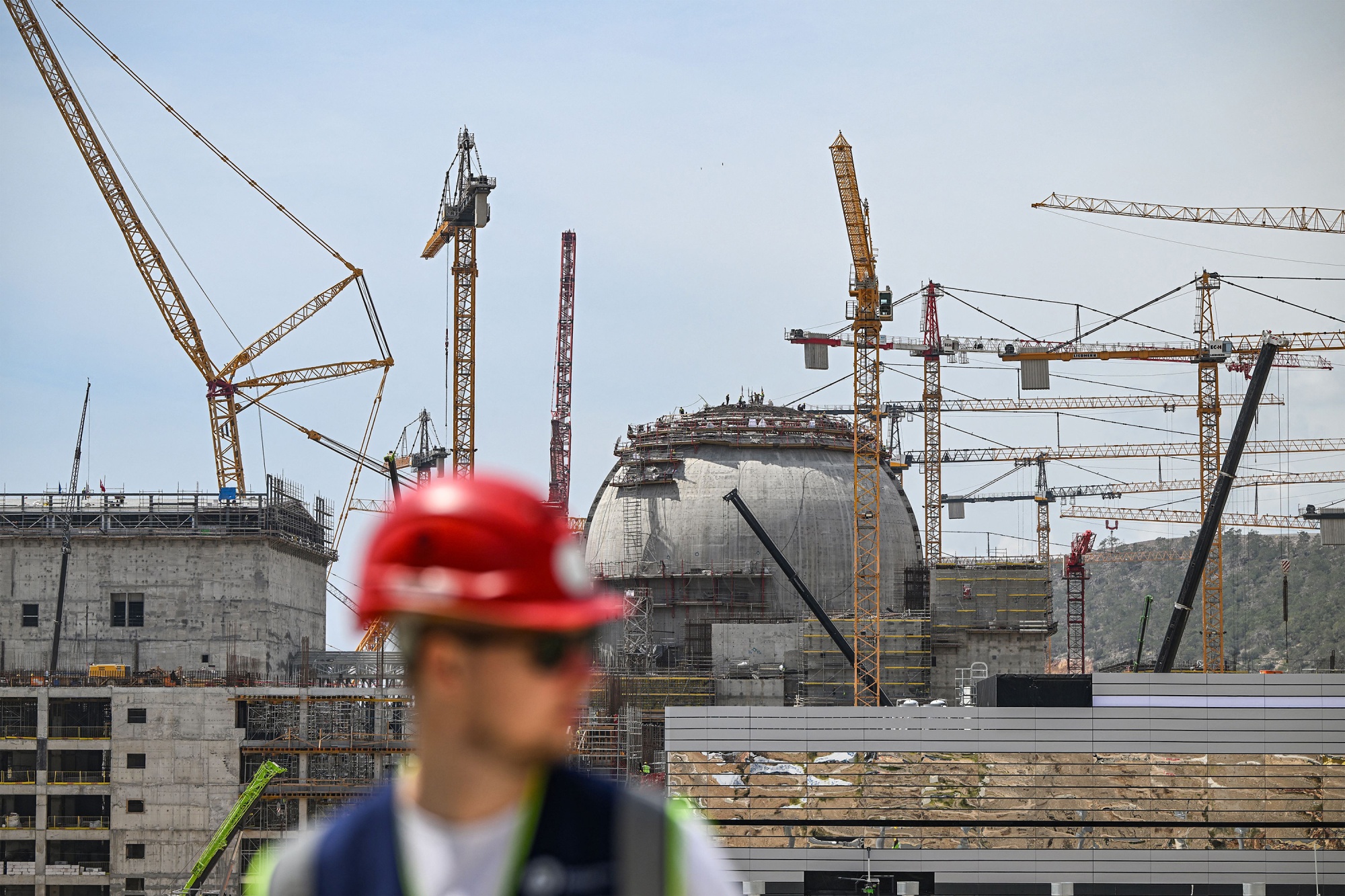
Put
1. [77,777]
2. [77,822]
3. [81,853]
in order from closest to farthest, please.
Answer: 1. [81,853]
2. [77,822]
3. [77,777]

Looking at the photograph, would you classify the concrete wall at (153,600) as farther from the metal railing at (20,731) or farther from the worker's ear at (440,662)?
the worker's ear at (440,662)

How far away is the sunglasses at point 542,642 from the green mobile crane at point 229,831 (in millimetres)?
77764

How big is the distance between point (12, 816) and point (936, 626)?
58294mm

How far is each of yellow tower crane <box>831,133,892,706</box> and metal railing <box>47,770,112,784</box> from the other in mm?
43985

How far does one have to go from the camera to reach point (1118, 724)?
224 ft

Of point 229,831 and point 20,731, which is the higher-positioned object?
point 20,731

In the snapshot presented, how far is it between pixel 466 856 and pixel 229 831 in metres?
→ 81.3

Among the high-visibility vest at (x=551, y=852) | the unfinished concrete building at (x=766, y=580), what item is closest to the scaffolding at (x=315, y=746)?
the unfinished concrete building at (x=766, y=580)

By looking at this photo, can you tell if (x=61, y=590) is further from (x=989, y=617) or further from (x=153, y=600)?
(x=989, y=617)

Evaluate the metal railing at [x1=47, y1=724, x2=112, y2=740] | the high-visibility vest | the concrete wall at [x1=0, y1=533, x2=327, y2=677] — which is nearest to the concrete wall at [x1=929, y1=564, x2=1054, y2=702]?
the concrete wall at [x1=0, y1=533, x2=327, y2=677]

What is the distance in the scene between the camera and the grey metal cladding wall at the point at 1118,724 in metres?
67.8

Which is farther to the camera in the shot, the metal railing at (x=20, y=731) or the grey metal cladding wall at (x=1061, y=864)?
the metal railing at (x=20, y=731)

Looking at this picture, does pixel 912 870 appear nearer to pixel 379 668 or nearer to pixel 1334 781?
pixel 1334 781

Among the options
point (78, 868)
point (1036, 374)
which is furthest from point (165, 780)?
point (1036, 374)
